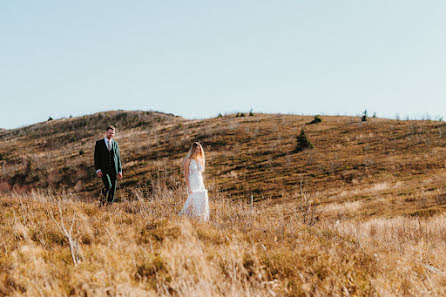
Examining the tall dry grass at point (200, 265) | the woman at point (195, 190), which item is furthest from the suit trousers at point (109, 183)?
the woman at point (195, 190)

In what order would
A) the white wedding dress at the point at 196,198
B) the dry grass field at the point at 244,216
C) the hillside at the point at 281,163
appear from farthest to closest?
1. the hillside at the point at 281,163
2. the white wedding dress at the point at 196,198
3. the dry grass field at the point at 244,216

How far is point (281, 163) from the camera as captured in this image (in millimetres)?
26234

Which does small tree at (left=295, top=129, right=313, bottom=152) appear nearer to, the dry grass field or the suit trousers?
the dry grass field

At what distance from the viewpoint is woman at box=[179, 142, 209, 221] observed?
671 centimetres

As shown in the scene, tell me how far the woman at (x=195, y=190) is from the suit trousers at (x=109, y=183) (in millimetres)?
2004

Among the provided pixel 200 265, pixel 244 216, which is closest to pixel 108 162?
pixel 244 216

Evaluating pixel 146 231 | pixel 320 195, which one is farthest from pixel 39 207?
pixel 320 195

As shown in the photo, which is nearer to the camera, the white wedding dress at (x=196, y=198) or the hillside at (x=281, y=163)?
the white wedding dress at (x=196, y=198)

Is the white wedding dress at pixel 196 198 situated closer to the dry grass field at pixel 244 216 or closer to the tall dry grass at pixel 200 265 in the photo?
the dry grass field at pixel 244 216

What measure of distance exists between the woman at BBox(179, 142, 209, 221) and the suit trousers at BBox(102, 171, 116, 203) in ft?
6.58

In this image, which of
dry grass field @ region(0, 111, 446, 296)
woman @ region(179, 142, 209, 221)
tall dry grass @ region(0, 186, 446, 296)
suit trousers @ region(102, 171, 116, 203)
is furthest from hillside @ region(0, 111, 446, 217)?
tall dry grass @ region(0, 186, 446, 296)

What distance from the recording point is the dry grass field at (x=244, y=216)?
3.24m

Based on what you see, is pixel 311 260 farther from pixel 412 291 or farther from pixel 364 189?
pixel 364 189

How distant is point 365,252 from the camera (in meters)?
4.19
